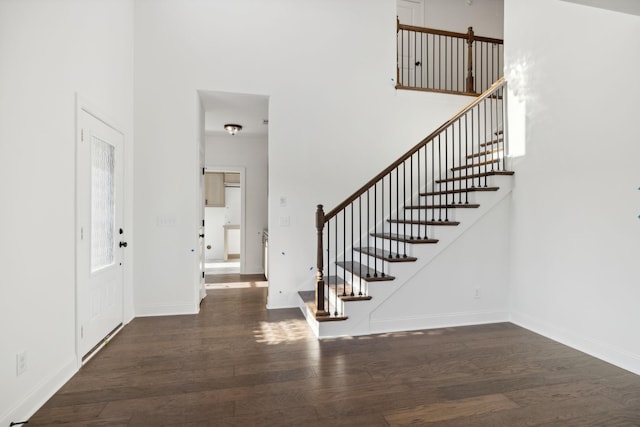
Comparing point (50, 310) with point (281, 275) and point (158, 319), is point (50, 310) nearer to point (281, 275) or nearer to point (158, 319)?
point (158, 319)

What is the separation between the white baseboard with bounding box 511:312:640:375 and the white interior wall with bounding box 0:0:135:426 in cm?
415

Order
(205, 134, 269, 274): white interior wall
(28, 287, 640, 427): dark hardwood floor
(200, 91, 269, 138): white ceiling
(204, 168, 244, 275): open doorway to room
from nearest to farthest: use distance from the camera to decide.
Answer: (28, 287, 640, 427): dark hardwood floor → (200, 91, 269, 138): white ceiling → (205, 134, 269, 274): white interior wall → (204, 168, 244, 275): open doorway to room

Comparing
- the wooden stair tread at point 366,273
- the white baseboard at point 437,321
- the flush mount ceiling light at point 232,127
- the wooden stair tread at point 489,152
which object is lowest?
the white baseboard at point 437,321

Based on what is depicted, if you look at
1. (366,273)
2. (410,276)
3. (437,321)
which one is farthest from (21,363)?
(437,321)

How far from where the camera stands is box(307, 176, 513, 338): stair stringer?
3.25 metres

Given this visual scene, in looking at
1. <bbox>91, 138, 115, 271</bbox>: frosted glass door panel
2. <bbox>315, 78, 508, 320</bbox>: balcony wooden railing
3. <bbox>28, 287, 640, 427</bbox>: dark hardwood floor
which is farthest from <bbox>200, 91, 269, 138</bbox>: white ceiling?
<bbox>28, 287, 640, 427</bbox>: dark hardwood floor

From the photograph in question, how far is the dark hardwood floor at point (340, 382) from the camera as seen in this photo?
196 centimetres

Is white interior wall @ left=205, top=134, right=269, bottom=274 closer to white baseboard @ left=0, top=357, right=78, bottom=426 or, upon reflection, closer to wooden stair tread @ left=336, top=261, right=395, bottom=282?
wooden stair tread @ left=336, top=261, right=395, bottom=282

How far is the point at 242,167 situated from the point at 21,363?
4.93 metres

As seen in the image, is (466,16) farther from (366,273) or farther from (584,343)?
(584,343)

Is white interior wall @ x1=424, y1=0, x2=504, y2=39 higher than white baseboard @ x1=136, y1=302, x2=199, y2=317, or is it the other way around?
white interior wall @ x1=424, y1=0, x2=504, y2=39

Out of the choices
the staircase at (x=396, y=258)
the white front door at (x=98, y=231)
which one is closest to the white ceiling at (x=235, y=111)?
the white front door at (x=98, y=231)

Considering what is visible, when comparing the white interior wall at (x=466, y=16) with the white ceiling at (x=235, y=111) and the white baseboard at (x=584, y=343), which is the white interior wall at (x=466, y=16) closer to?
the white ceiling at (x=235, y=111)

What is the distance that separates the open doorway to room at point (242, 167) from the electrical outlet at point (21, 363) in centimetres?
291
